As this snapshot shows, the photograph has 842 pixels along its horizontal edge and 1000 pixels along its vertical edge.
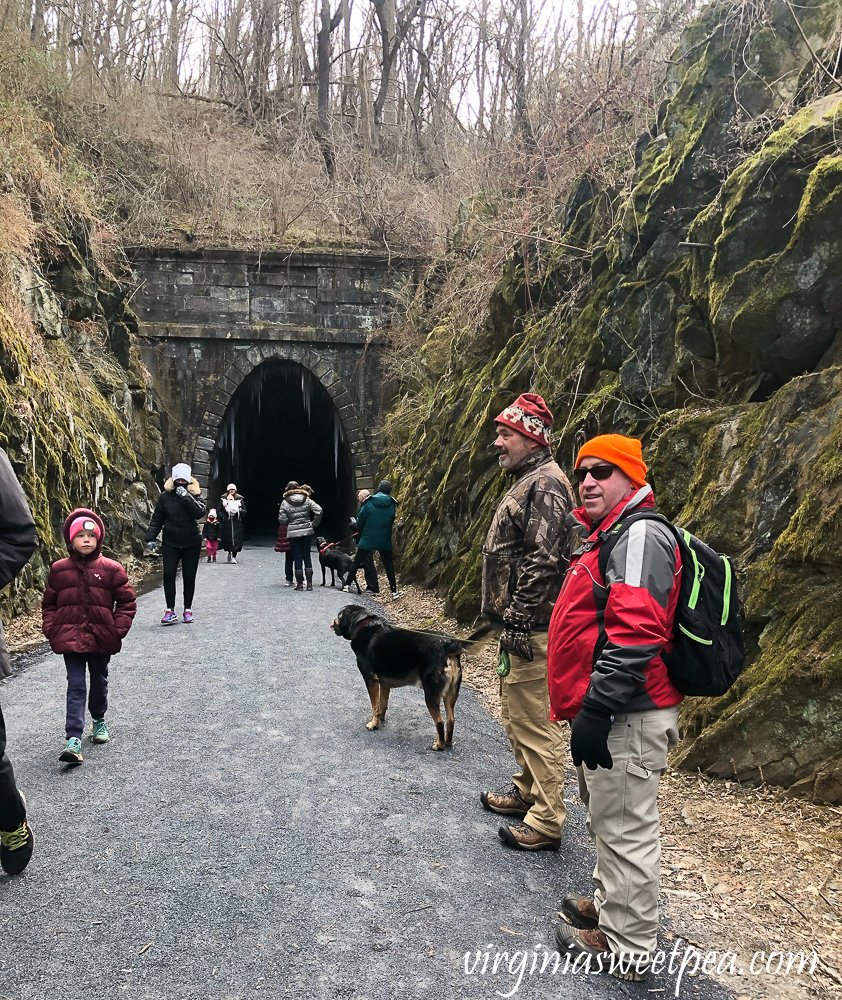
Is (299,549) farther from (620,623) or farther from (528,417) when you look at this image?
(620,623)

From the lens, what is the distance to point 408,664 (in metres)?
5.17

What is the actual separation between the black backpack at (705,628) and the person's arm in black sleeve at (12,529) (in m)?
2.61

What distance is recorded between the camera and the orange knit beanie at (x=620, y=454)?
9.02 ft

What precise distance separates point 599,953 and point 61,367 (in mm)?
12343

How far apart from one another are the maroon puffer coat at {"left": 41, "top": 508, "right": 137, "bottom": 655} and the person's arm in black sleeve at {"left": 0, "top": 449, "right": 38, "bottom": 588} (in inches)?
60.7

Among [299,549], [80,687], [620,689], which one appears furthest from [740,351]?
[299,549]

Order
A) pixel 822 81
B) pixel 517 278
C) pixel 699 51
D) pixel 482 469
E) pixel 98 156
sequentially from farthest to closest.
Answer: pixel 98 156 < pixel 517 278 < pixel 482 469 < pixel 699 51 < pixel 822 81

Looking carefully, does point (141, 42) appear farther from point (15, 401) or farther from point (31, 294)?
point (15, 401)

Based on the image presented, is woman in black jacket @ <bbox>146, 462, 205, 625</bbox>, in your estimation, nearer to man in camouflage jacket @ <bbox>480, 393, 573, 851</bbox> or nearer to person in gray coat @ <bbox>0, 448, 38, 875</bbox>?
person in gray coat @ <bbox>0, 448, 38, 875</bbox>

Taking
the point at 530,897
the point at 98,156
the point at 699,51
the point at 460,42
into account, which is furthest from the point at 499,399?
the point at 460,42

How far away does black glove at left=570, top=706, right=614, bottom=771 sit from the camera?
94.5 inches

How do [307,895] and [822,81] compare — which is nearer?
[307,895]

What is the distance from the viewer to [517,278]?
10.5 metres

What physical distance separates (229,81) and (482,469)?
30.8 metres
